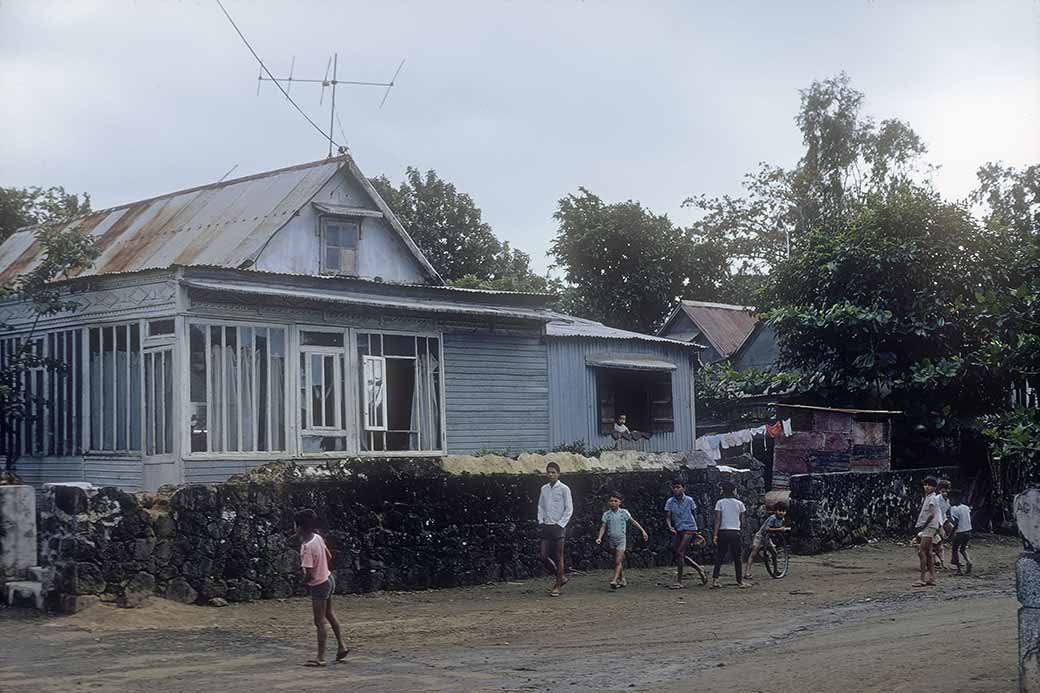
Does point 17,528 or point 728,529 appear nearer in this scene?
point 17,528

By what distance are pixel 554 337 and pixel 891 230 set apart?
9076 mm

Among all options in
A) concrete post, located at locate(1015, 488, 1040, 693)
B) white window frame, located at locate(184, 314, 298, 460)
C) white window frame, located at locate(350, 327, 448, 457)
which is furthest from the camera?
white window frame, located at locate(350, 327, 448, 457)

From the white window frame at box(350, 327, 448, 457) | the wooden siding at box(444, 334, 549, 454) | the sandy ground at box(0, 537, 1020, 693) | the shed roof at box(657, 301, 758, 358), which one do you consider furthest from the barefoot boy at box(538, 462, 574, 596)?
the shed roof at box(657, 301, 758, 358)

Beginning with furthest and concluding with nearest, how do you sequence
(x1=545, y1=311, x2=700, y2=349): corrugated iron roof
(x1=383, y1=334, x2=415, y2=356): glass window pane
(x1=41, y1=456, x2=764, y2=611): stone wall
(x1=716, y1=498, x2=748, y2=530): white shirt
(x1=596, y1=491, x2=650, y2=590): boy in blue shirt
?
(x1=545, y1=311, x2=700, y2=349): corrugated iron roof, (x1=383, y1=334, x2=415, y2=356): glass window pane, (x1=716, y1=498, x2=748, y2=530): white shirt, (x1=596, y1=491, x2=650, y2=590): boy in blue shirt, (x1=41, y1=456, x2=764, y2=611): stone wall

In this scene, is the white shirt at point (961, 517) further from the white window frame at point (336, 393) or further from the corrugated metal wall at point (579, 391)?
the white window frame at point (336, 393)

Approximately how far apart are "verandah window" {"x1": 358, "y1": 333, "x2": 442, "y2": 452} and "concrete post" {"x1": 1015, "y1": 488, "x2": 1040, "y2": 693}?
13.0m

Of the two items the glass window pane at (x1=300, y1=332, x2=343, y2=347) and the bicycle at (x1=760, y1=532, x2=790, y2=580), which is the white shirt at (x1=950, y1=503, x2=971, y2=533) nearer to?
the bicycle at (x1=760, y1=532, x2=790, y2=580)

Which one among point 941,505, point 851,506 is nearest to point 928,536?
point 941,505

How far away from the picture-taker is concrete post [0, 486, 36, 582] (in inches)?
553

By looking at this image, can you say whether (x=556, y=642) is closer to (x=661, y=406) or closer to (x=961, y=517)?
(x=961, y=517)

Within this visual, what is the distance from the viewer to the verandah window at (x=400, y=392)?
2030cm

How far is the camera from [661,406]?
86.9ft

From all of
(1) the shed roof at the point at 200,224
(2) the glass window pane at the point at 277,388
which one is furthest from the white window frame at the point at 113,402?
(2) the glass window pane at the point at 277,388

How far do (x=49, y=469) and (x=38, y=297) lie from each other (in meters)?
2.77
